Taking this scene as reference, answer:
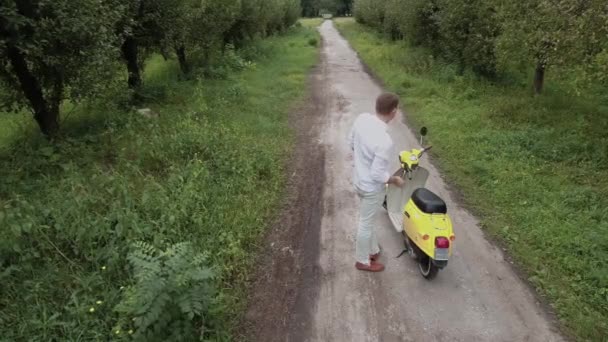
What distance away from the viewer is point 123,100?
930 cm

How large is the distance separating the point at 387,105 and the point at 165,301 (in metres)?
2.78

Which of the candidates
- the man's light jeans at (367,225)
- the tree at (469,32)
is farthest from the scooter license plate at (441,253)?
the tree at (469,32)

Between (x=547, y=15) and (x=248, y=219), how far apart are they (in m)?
7.47

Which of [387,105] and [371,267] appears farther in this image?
[371,267]

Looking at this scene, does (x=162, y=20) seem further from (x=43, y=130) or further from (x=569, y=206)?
(x=569, y=206)

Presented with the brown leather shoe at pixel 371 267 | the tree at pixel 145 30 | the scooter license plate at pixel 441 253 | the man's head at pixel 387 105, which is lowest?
the brown leather shoe at pixel 371 267

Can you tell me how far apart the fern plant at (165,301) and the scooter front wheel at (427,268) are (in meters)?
2.40

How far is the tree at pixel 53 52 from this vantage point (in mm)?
6059

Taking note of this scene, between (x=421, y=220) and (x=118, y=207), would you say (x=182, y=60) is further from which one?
(x=421, y=220)

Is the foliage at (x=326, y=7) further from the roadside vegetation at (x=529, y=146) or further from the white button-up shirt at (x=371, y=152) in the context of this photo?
the white button-up shirt at (x=371, y=152)

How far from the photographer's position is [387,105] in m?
4.18

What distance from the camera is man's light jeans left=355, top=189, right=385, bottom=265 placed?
4.53 m

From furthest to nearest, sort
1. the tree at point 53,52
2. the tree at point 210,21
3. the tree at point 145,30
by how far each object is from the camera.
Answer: the tree at point 210,21
the tree at point 145,30
the tree at point 53,52

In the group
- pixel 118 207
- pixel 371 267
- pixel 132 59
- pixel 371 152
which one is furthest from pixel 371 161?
pixel 132 59
